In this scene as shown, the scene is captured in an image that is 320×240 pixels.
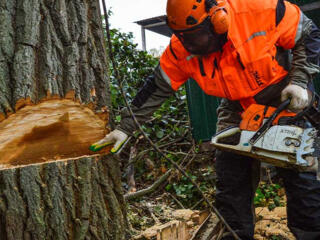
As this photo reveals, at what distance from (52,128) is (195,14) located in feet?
3.27

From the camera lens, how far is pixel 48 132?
1.54 m

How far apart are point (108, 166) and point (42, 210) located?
0.39m

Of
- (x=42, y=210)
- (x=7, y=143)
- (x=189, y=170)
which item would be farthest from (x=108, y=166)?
(x=189, y=170)

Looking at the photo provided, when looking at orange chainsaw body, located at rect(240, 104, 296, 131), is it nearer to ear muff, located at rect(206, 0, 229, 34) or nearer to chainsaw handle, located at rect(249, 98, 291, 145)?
chainsaw handle, located at rect(249, 98, 291, 145)

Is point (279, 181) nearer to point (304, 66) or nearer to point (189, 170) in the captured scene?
point (189, 170)

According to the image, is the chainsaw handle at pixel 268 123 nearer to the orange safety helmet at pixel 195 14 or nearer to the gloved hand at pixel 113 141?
the orange safety helmet at pixel 195 14

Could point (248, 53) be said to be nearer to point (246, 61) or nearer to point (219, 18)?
point (246, 61)

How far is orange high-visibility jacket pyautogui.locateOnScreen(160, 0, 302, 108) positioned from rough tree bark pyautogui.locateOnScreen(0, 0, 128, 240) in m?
0.74

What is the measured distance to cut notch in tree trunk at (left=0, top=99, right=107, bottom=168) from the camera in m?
1.46

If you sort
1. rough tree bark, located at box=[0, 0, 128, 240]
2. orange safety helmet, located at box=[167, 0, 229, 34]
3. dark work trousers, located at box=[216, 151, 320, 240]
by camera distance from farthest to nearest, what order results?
dark work trousers, located at box=[216, 151, 320, 240], orange safety helmet, located at box=[167, 0, 229, 34], rough tree bark, located at box=[0, 0, 128, 240]

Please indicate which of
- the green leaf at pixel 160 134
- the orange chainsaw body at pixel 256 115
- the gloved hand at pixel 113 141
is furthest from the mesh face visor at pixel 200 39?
the green leaf at pixel 160 134

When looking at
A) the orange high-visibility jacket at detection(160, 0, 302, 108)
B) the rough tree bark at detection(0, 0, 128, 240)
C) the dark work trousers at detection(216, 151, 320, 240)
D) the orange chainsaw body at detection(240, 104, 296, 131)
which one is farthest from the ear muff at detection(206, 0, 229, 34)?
the dark work trousers at detection(216, 151, 320, 240)

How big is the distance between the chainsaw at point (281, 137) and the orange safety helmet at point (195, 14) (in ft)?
1.89

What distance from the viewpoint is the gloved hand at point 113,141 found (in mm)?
1622
